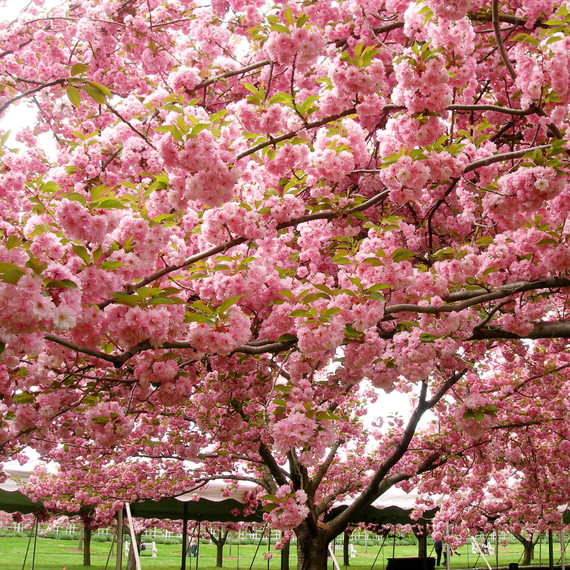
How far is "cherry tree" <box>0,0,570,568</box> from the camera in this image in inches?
115

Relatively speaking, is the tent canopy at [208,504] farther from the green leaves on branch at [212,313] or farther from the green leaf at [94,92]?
the green leaf at [94,92]

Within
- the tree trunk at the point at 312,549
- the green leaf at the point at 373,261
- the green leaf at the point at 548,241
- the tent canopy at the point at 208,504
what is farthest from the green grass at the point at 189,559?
the green leaf at the point at 373,261

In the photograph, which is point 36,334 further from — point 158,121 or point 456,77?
point 456,77

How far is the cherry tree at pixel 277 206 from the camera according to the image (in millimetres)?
2928

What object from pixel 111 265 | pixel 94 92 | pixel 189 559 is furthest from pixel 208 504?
pixel 189 559

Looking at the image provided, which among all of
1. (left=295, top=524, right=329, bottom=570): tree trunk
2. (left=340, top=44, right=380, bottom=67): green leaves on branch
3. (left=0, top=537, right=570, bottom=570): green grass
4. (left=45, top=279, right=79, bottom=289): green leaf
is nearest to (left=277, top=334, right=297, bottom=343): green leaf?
(left=45, top=279, right=79, bottom=289): green leaf

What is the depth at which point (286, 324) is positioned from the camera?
144 inches

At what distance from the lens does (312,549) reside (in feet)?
28.8

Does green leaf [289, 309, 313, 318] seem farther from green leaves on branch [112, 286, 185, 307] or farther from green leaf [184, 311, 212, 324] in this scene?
green leaves on branch [112, 286, 185, 307]

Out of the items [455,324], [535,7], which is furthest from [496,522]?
[535,7]

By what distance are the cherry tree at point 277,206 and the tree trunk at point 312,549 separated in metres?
3.76

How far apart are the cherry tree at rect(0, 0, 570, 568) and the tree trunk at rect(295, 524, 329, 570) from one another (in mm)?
3758

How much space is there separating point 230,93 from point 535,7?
2556 millimetres

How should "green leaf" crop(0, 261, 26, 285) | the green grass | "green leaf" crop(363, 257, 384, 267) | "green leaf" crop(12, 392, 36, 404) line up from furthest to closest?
the green grass, "green leaf" crop(12, 392, 36, 404), "green leaf" crop(363, 257, 384, 267), "green leaf" crop(0, 261, 26, 285)
